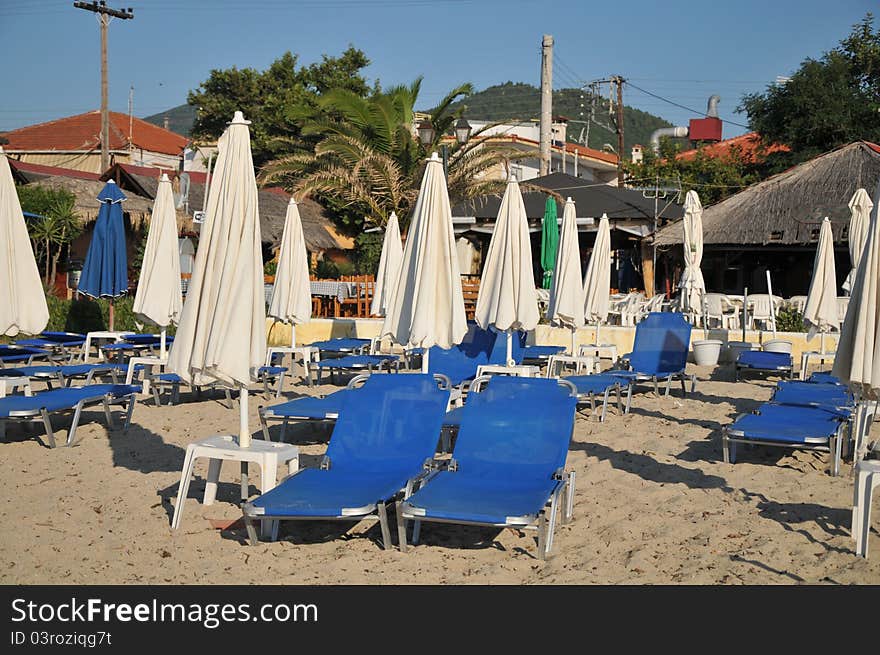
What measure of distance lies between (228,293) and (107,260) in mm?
8238

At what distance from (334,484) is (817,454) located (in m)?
4.66

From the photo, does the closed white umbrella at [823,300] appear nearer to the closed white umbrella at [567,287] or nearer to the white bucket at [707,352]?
the white bucket at [707,352]

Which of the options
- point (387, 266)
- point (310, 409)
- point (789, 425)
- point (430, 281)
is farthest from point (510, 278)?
point (387, 266)

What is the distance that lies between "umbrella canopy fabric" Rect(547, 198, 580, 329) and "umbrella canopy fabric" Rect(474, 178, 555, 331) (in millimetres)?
1548

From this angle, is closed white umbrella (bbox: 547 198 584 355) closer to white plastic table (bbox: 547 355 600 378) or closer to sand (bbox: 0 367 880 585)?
white plastic table (bbox: 547 355 600 378)

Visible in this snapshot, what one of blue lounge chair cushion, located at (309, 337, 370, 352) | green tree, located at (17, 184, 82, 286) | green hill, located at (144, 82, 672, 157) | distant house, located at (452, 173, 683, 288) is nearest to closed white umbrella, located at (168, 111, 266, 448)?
Result: blue lounge chair cushion, located at (309, 337, 370, 352)

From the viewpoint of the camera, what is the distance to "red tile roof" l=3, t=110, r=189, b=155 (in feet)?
150

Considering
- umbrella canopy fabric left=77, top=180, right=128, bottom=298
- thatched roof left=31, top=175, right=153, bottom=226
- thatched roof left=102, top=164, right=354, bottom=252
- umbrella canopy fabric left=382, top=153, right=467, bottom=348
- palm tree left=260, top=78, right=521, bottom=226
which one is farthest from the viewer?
thatched roof left=102, top=164, right=354, bottom=252

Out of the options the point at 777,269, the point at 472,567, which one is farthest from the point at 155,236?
the point at 777,269

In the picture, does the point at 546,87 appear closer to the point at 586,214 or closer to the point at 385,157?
the point at 586,214

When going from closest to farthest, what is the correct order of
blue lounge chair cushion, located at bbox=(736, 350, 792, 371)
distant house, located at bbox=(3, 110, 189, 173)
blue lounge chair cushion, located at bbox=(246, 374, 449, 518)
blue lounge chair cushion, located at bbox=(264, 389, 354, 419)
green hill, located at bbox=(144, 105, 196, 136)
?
blue lounge chair cushion, located at bbox=(246, 374, 449, 518), blue lounge chair cushion, located at bbox=(264, 389, 354, 419), blue lounge chair cushion, located at bbox=(736, 350, 792, 371), distant house, located at bbox=(3, 110, 189, 173), green hill, located at bbox=(144, 105, 196, 136)

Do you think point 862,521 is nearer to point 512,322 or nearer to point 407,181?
point 512,322

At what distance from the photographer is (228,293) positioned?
569 centimetres

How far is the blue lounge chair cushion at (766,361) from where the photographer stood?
1210 cm
